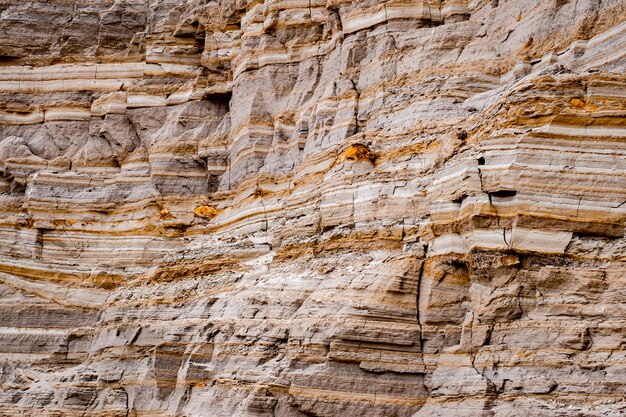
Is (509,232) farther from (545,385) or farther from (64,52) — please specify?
(64,52)

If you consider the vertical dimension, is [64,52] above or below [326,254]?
above

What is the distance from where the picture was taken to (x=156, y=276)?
76.8 feet

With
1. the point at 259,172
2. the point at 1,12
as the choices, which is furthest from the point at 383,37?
the point at 1,12

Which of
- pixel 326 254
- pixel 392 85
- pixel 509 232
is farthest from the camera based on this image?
pixel 392 85

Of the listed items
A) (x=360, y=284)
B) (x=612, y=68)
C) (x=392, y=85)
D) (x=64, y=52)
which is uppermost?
(x=64, y=52)

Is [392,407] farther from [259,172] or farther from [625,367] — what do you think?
[259,172]

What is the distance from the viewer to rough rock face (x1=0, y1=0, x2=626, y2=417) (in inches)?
598

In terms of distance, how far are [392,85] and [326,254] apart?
4394mm

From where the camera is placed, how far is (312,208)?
65.7 ft

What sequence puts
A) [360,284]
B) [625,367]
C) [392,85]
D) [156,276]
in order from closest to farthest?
[625,367] → [360,284] → [392,85] → [156,276]

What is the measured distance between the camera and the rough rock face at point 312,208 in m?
15.2

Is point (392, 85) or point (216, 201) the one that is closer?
point (392, 85)

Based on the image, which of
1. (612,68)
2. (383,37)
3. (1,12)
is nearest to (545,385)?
(612,68)

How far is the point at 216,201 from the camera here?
82.1ft
